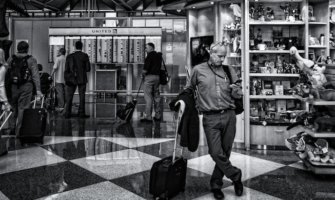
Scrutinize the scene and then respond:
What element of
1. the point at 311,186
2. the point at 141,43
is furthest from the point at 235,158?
the point at 141,43

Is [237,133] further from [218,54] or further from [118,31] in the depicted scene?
[118,31]

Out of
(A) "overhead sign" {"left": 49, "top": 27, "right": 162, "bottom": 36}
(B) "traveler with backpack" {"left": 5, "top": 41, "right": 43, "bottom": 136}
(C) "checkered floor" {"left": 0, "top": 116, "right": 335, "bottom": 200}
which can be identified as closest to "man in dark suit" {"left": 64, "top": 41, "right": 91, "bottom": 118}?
(C) "checkered floor" {"left": 0, "top": 116, "right": 335, "bottom": 200}

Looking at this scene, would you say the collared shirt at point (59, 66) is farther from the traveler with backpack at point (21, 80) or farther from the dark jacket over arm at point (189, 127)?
the dark jacket over arm at point (189, 127)

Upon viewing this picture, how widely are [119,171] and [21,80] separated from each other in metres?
2.46

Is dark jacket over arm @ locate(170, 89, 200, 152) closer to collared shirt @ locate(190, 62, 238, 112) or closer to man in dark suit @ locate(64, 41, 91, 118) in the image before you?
collared shirt @ locate(190, 62, 238, 112)

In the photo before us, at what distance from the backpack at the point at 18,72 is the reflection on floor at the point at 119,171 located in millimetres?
1009

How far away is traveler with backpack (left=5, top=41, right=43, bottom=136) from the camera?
5.13m

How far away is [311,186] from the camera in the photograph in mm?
3416

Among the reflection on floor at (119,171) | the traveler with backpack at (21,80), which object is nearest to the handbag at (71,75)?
the reflection on floor at (119,171)

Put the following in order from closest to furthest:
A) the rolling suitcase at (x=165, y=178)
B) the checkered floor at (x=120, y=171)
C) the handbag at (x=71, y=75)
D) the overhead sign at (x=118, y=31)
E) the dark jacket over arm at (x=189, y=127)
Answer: the rolling suitcase at (x=165, y=178) → the dark jacket over arm at (x=189, y=127) → the checkered floor at (x=120, y=171) → the handbag at (x=71, y=75) → the overhead sign at (x=118, y=31)

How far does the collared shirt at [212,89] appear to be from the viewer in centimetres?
303

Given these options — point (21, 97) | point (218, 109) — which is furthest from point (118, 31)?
point (218, 109)

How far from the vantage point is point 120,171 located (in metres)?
3.85

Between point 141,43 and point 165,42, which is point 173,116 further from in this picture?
point 165,42
